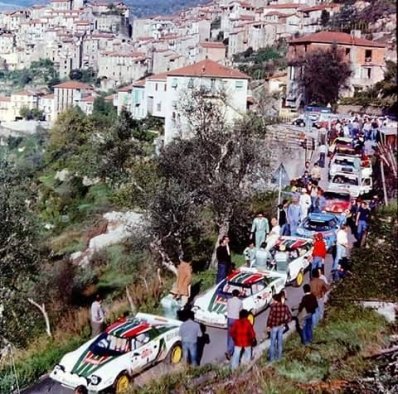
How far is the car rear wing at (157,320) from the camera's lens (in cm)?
243

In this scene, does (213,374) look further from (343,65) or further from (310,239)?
(343,65)

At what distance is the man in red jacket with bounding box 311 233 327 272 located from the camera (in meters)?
2.72

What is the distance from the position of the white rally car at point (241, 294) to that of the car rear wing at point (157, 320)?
15 centimetres

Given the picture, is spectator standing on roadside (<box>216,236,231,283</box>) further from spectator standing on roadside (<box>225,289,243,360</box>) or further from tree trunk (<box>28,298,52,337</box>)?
tree trunk (<box>28,298,52,337</box>)

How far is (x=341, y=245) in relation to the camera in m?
2.64

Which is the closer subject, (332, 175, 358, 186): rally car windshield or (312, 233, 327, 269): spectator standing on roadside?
(312, 233, 327, 269): spectator standing on roadside

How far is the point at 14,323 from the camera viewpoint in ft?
10.6

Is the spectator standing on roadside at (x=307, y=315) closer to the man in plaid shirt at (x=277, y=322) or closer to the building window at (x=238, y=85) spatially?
the man in plaid shirt at (x=277, y=322)

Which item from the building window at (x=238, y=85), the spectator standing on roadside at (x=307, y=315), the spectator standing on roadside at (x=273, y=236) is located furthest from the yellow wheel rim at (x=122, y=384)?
the building window at (x=238, y=85)

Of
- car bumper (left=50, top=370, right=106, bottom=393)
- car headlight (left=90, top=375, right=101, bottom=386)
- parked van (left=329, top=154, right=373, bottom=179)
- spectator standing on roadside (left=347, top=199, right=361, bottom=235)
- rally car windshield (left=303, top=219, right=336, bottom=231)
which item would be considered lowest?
car bumper (left=50, top=370, right=106, bottom=393)

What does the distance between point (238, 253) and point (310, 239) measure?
0.52 meters

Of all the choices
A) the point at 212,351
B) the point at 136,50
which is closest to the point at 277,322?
the point at 212,351

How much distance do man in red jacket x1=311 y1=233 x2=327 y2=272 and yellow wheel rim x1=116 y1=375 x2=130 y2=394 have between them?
801mm

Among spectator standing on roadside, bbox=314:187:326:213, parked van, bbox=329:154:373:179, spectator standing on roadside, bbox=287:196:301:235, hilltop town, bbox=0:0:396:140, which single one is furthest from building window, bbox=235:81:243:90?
spectator standing on roadside, bbox=287:196:301:235
